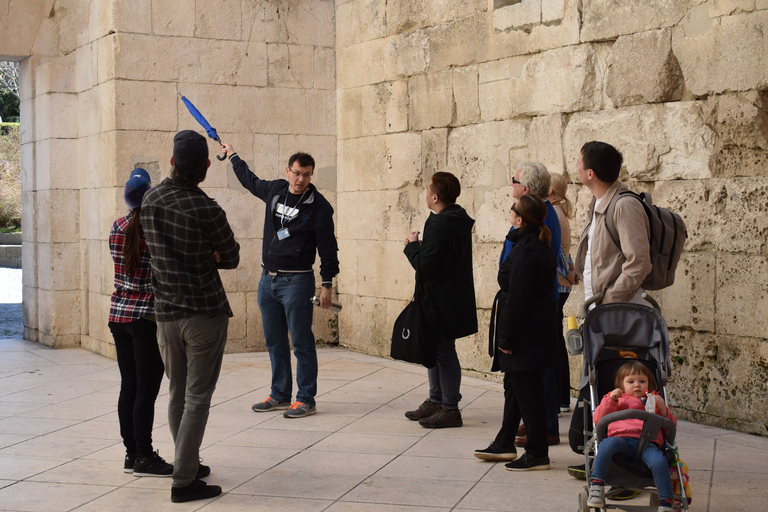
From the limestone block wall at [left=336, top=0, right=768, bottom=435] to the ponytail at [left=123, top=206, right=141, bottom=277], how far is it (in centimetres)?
311

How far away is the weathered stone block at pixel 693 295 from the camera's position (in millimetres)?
5344

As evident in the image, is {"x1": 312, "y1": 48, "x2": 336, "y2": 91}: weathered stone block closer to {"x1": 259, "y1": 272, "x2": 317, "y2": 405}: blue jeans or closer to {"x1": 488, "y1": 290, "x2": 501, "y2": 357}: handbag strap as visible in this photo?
{"x1": 259, "y1": 272, "x2": 317, "y2": 405}: blue jeans

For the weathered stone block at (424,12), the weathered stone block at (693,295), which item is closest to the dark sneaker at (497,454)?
the weathered stone block at (693,295)

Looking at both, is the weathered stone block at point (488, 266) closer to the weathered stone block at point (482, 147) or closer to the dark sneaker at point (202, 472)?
the weathered stone block at point (482, 147)

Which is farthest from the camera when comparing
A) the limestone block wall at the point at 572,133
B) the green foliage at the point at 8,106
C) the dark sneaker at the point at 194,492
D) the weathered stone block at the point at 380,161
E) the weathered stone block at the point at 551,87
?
the green foliage at the point at 8,106

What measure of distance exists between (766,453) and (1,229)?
865 inches

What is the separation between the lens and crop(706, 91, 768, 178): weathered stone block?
5094 mm

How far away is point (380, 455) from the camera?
4.77 m

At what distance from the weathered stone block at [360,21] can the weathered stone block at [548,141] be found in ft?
6.92

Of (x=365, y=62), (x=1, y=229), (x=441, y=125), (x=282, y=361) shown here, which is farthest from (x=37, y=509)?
(x=1, y=229)

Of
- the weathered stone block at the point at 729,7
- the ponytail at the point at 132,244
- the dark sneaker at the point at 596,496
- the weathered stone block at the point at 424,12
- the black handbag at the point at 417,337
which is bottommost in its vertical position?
the dark sneaker at the point at 596,496

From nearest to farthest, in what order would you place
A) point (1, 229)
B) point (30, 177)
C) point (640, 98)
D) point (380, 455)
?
point (380, 455), point (640, 98), point (30, 177), point (1, 229)

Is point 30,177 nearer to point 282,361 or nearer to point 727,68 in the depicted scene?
point 282,361

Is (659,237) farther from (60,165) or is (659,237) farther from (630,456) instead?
(60,165)
